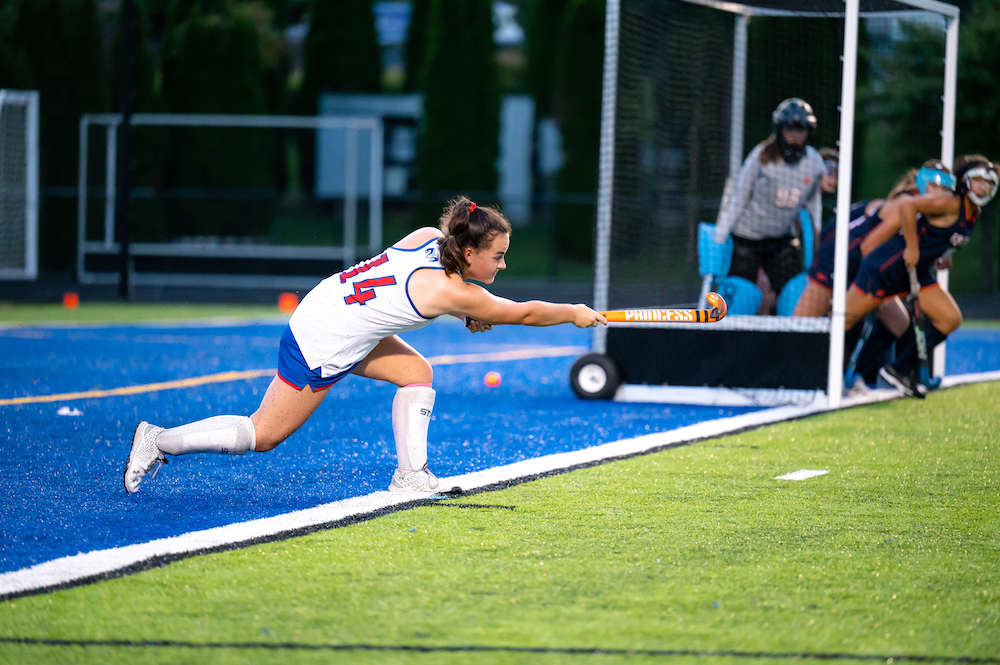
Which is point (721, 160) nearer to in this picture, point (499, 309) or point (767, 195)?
point (767, 195)

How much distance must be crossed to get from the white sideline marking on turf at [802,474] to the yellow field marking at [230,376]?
5.28 meters

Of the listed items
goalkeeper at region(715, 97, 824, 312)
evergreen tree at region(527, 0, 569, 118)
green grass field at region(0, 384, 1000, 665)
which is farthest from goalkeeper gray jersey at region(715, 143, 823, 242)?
evergreen tree at region(527, 0, 569, 118)

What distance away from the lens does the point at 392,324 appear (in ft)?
18.5

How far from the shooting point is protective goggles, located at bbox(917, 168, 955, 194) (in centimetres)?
970

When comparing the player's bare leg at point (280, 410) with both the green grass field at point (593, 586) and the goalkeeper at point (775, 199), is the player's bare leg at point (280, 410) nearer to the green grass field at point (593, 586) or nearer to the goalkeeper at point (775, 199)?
the green grass field at point (593, 586)

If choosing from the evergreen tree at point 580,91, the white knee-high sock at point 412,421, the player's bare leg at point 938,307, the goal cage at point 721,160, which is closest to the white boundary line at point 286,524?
the white knee-high sock at point 412,421

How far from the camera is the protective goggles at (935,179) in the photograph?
9.70 m

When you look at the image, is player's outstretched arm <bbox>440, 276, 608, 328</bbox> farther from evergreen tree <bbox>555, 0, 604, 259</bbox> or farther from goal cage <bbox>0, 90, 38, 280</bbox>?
evergreen tree <bbox>555, 0, 604, 259</bbox>

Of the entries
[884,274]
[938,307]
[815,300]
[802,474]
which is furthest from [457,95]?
[802,474]

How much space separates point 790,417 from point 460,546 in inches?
174

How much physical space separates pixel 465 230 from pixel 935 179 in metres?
5.51

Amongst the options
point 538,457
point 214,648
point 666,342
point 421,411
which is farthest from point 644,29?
point 214,648

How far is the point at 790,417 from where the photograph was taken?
878 cm

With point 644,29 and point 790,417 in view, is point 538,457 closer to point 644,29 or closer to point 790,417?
point 790,417
